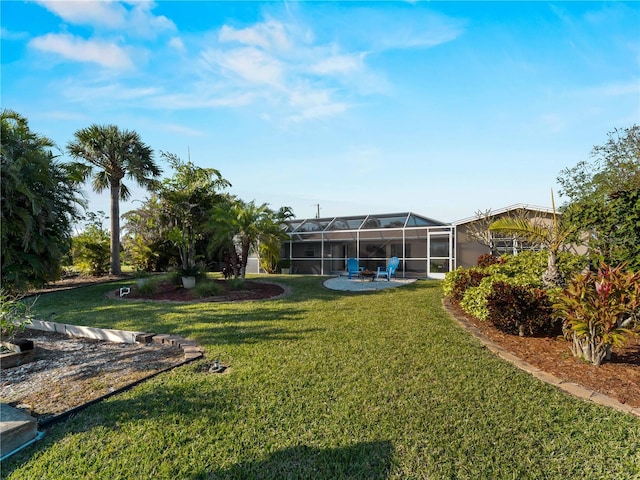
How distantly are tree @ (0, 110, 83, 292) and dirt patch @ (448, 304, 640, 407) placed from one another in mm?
11110

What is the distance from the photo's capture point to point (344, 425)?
2.83 m

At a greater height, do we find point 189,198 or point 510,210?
point 189,198

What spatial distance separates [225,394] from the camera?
3.39 m

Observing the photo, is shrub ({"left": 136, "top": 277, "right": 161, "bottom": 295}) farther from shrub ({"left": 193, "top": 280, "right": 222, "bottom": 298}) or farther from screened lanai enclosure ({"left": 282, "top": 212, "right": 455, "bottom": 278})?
screened lanai enclosure ({"left": 282, "top": 212, "right": 455, "bottom": 278})

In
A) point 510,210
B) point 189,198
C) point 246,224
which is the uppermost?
point 189,198

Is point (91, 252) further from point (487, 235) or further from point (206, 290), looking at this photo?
point (487, 235)

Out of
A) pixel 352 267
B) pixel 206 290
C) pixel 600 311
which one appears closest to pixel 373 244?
pixel 352 267

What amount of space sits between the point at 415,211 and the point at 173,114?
39.2ft

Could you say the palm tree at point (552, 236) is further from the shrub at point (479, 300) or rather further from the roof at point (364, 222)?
the roof at point (364, 222)

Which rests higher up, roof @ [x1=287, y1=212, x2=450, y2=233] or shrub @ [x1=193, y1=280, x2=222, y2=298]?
roof @ [x1=287, y1=212, x2=450, y2=233]

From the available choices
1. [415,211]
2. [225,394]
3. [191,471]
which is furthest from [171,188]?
[191,471]

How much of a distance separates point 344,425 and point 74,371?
3722 millimetres

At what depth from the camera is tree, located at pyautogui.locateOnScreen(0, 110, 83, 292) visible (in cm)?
816

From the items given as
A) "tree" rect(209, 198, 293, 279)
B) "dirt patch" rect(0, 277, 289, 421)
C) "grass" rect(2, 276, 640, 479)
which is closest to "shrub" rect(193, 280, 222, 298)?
"tree" rect(209, 198, 293, 279)
